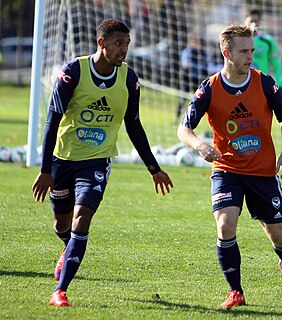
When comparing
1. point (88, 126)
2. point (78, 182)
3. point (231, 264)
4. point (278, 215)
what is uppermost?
point (88, 126)

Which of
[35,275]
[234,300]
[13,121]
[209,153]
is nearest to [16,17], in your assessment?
[13,121]

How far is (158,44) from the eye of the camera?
964 inches

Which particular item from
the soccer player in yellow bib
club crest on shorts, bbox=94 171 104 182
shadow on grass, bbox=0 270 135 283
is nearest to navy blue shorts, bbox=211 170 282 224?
the soccer player in yellow bib

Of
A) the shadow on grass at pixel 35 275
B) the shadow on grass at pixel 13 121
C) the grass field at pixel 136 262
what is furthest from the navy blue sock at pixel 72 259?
the shadow on grass at pixel 13 121

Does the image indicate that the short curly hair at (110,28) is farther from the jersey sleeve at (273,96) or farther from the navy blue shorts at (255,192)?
the navy blue shorts at (255,192)

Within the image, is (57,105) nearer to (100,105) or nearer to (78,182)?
(100,105)

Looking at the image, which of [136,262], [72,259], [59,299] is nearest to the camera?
[59,299]

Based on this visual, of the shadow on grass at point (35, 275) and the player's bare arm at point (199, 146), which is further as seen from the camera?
the shadow on grass at point (35, 275)

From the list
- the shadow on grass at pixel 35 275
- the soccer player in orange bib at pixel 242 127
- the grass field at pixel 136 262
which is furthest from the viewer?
the shadow on grass at pixel 35 275

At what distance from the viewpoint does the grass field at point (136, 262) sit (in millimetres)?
6102

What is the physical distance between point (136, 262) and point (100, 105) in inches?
68.0

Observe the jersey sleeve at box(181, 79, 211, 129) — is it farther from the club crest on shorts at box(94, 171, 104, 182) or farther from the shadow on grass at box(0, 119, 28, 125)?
the shadow on grass at box(0, 119, 28, 125)

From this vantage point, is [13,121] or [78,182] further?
[13,121]

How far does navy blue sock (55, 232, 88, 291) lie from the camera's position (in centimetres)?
611
